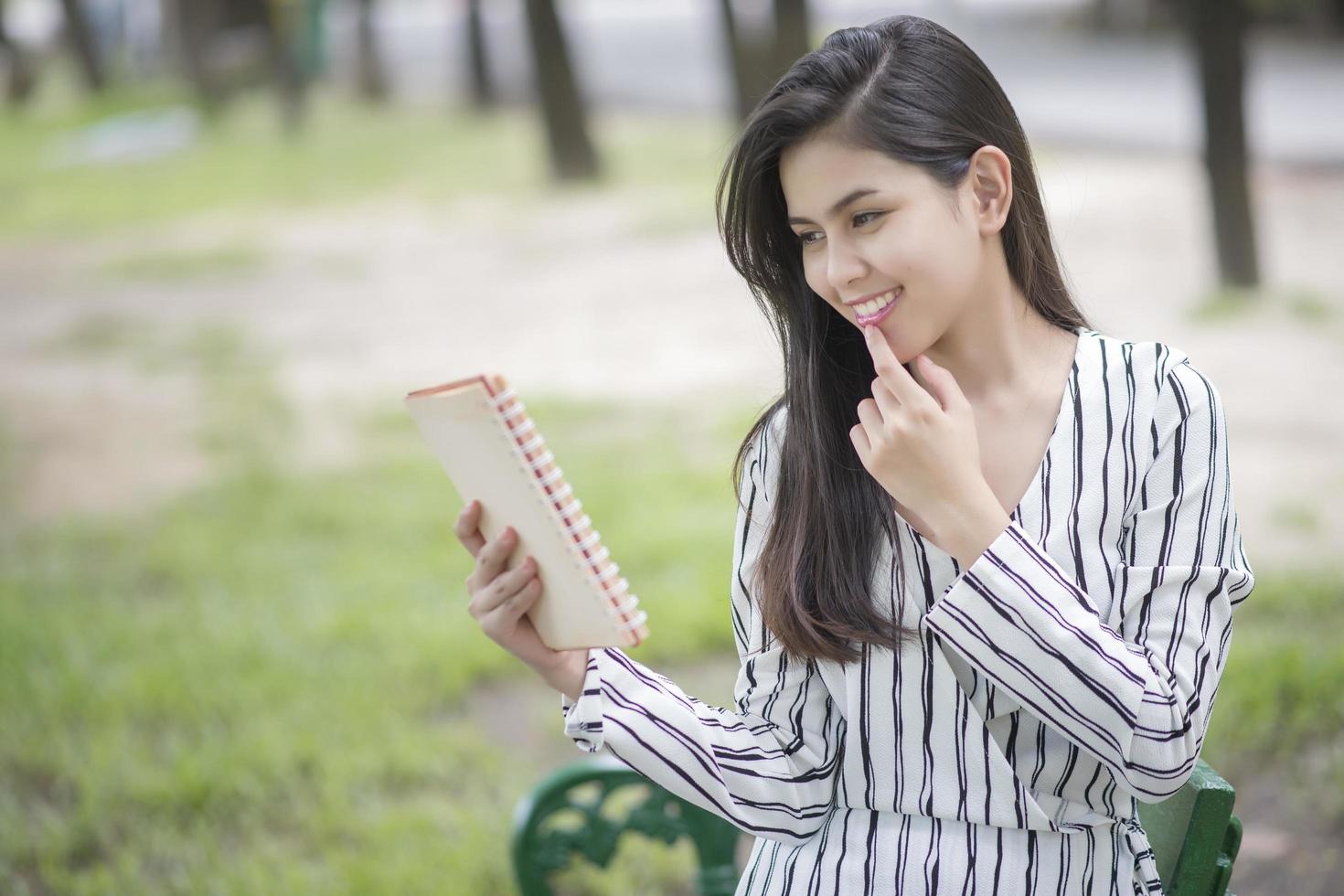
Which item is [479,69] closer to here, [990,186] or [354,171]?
[354,171]

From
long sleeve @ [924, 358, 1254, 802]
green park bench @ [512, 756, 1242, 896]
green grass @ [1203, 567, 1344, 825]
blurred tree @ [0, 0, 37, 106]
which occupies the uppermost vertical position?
long sleeve @ [924, 358, 1254, 802]

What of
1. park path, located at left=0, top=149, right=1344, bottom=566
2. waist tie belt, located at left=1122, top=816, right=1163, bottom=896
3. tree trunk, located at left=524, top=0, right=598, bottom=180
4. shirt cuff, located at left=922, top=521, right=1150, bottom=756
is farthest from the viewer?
tree trunk, located at left=524, top=0, right=598, bottom=180

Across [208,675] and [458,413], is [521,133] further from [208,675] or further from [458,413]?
[458,413]

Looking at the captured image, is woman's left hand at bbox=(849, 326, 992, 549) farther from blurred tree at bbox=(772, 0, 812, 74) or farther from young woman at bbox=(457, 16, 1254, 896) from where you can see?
blurred tree at bbox=(772, 0, 812, 74)

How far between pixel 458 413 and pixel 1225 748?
100 inches

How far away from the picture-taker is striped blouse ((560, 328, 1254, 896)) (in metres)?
1.43

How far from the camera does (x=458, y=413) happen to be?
4.83 feet

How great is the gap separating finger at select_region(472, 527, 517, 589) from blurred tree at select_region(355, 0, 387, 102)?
19.0 meters

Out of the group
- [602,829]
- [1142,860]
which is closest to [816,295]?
[1142,860]

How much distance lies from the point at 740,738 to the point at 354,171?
13889 mm

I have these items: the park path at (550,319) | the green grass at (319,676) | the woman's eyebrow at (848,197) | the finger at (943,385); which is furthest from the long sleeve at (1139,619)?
the park path at (550,319)

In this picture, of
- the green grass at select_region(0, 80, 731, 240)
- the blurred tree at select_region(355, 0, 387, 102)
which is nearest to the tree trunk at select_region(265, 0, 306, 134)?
the green grass at select_region(0, 80, 731, 240)

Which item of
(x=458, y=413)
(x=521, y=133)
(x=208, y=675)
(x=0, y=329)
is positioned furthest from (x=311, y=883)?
(x=521, y=133)

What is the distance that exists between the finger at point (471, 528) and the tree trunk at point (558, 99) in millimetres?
10788
